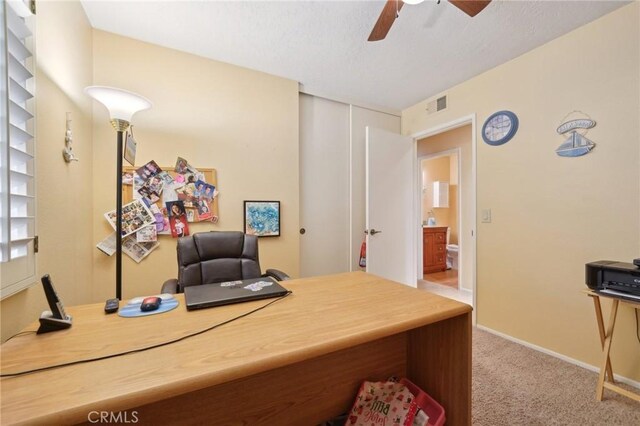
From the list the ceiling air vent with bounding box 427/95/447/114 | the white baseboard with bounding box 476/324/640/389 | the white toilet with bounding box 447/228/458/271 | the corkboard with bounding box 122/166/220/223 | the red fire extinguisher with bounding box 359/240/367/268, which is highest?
the ceiling air vent with bounding box 427/95/447/114

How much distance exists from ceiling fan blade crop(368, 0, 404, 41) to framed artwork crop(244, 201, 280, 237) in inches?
64.0

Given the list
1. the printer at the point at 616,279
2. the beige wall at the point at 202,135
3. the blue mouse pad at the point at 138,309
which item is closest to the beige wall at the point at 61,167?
the beige wall at the point at 202,135

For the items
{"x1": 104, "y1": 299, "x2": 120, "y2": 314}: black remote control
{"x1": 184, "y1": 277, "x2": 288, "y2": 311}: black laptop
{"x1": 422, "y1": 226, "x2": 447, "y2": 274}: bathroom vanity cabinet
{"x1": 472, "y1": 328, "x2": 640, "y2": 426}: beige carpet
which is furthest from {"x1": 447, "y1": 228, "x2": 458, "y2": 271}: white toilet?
{"x1": 104, "y1": 299, "x2": 120, "y2": 314}: black remote control

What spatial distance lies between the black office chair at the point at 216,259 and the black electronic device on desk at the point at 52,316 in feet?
2.71

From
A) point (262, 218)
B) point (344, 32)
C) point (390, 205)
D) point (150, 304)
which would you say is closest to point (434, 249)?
point (390, 205)

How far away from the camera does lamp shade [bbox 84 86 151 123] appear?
4.75ft

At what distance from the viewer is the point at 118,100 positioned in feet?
5.02

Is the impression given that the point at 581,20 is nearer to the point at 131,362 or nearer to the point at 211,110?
the point at 211,110

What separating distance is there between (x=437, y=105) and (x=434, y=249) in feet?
9.12

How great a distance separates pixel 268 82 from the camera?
8.42 feet

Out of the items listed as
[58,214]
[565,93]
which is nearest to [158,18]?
[58,214]

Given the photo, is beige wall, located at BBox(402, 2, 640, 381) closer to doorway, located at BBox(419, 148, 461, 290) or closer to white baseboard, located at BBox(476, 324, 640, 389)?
white baseboard, located at BBox(476, 324, 640, 389)

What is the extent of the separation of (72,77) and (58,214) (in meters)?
0.87

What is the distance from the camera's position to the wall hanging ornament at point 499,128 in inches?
91.6
